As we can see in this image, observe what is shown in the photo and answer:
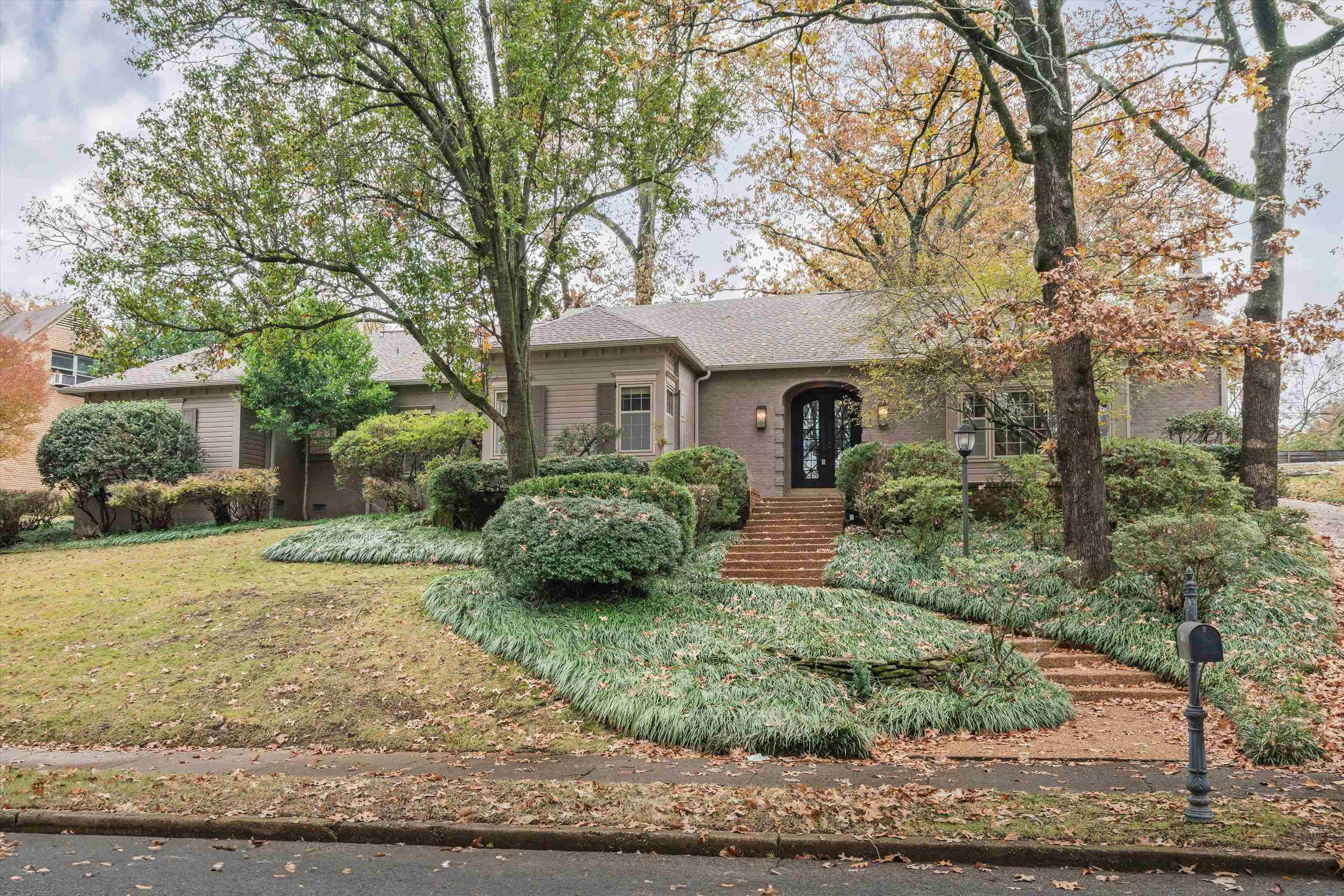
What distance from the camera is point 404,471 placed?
651 inches

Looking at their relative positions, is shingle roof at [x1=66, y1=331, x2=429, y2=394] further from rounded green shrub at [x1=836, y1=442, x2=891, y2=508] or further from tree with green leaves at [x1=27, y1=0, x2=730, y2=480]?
rounded green shrub at [x1=836, y1=442, x2=891, y2=508]

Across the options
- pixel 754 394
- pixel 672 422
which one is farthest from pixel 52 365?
pixel 754 394

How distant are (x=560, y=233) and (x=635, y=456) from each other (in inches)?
190

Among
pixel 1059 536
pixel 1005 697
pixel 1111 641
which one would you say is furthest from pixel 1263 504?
pixel 1005 697

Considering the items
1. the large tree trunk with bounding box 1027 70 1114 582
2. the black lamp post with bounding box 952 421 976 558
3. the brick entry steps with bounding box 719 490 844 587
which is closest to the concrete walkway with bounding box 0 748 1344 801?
the large tree trunk with bounding box 1027 70 1114 582

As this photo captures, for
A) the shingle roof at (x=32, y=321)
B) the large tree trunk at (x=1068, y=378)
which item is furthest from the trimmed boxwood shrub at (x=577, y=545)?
the shingle roof at (x=32, y=321)

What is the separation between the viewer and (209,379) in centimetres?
1878

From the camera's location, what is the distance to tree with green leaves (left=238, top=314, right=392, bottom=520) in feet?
59.0

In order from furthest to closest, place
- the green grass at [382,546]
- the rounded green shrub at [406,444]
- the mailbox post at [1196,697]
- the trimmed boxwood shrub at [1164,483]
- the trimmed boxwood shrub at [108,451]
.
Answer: the trimmed boxwood shrub at [108,451] < the rounded green shrub at [406,444] < the green grass at [382,546] < the trimmed boxwood shrub at [1164,483] < the mailbox post at [1196,697]

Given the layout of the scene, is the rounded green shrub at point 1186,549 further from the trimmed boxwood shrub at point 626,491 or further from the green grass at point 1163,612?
the trimmed boxwood shrub at point 626,491

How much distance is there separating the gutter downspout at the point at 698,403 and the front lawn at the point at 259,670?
7.53 meters

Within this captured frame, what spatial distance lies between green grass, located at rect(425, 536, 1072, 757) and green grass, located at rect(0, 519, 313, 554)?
331 inches

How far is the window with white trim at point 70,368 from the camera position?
28.5 metres

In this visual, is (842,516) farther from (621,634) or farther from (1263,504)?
(621,634)
